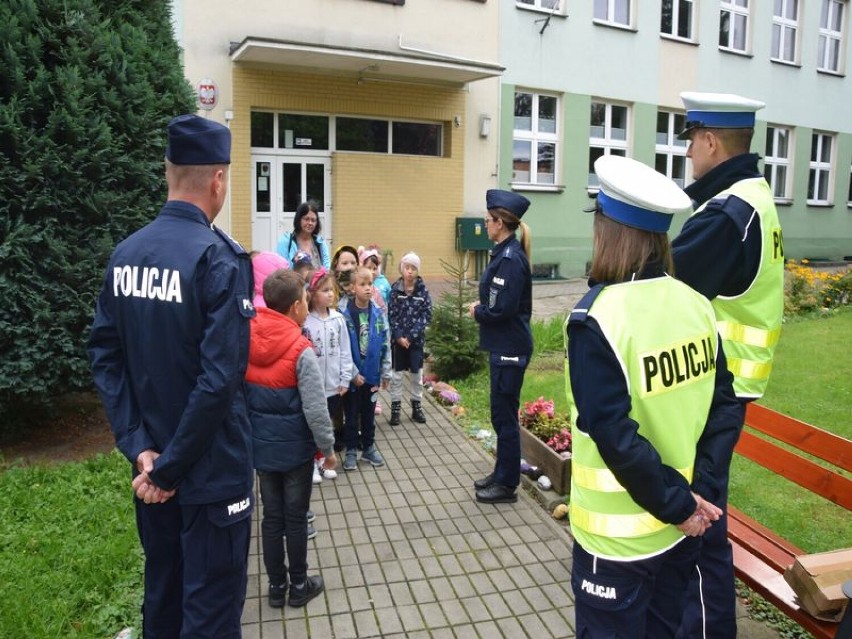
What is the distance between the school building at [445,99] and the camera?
1335cm

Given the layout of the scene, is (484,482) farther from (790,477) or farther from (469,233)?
(469,233)

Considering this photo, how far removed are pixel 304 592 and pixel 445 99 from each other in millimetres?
13086

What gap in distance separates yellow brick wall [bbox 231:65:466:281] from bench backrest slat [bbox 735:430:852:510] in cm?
1092

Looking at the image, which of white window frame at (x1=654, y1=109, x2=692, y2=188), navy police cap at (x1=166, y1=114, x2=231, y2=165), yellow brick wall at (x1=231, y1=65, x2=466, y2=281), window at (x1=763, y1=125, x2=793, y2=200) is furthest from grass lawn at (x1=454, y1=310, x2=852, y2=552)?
window at (x1=763, y1=125, x2=793, y2=200)

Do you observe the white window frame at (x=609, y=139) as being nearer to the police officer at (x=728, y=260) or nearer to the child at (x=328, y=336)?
the child at (x=328, y=336)

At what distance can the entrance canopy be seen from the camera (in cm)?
1247

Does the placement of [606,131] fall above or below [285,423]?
above

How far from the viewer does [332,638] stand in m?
3.70

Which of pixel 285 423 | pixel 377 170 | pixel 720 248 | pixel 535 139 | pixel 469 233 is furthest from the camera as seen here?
pixel 535 139

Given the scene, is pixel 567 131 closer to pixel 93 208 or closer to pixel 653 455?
pixel 93 208

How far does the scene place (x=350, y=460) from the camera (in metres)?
6.03

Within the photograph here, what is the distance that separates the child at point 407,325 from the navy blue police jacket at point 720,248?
423 cm

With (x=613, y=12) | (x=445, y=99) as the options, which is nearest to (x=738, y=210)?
(x=445, y=99)

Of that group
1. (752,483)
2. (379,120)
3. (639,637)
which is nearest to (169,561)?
(639,637)
